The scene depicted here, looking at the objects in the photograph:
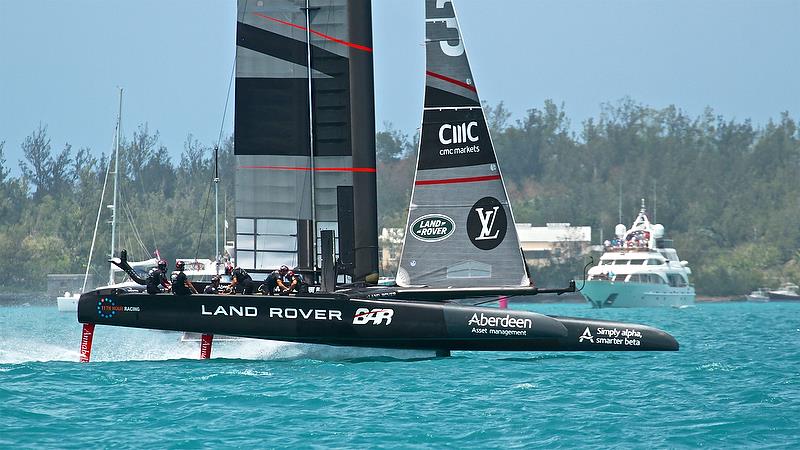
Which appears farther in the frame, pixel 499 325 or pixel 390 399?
pixel 499 325

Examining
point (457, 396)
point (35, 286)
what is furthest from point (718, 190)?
point (457, 396)

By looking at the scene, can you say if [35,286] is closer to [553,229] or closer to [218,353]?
[553,229]

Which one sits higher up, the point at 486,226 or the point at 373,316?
the point at 486,226

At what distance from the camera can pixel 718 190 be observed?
75.3 metres

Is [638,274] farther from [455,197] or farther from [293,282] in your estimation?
[293,282]

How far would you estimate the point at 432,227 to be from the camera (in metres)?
19.7

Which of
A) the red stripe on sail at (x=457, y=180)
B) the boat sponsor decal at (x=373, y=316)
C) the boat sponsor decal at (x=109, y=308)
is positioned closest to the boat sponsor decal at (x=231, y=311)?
the boat sponsor decal at (x=109, y=308)

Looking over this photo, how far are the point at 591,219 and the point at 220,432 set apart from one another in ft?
219

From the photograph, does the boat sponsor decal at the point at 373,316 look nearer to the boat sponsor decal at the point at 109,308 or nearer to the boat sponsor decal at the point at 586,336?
the boat sponsor decal at the point at 586,336

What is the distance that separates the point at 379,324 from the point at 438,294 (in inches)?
60.9

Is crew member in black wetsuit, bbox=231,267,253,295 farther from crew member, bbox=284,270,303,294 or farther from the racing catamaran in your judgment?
the racing catamaran

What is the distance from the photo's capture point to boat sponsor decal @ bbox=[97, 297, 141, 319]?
19.0m

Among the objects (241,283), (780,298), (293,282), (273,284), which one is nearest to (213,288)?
(241,283)

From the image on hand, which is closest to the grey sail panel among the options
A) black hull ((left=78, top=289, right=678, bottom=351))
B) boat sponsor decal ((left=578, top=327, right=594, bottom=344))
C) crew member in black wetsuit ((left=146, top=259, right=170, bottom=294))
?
black hull ((left=78, top=289, right=678, bottom=351))
